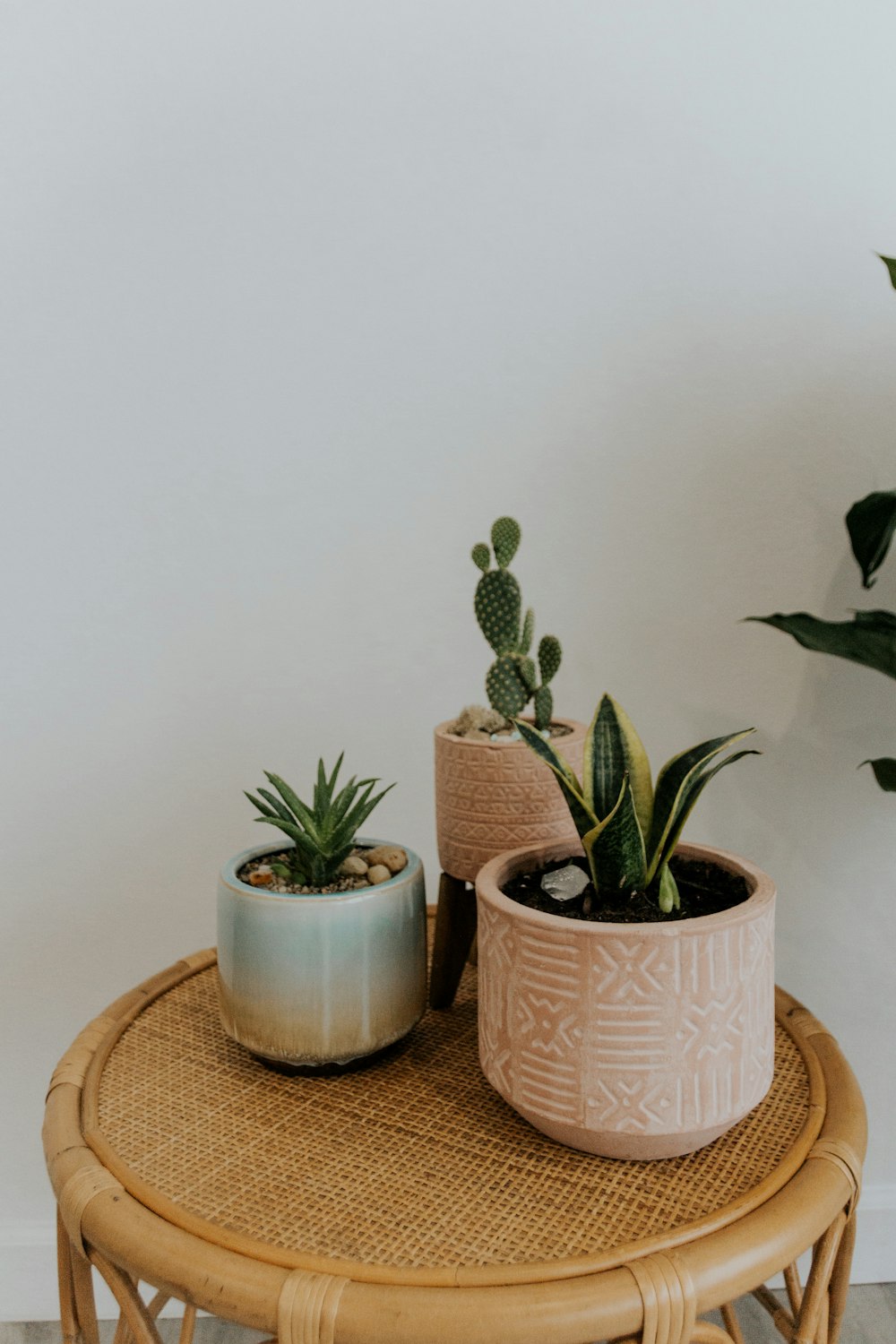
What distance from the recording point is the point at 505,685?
749 millimetres

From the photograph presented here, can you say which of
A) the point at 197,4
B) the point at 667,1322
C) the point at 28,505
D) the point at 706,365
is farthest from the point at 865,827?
the point at 197,4

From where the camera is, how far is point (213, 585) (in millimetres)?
1144

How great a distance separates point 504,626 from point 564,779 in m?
0.15

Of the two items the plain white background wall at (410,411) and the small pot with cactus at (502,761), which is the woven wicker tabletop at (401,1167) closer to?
the small pot with cactus at (502,761)

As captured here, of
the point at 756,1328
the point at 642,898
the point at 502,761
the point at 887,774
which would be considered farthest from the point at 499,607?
the point at 756,1328

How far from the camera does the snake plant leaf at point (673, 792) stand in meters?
0.63

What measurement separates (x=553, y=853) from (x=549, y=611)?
1.56ft

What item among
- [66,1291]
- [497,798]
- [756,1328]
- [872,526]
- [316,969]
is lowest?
[756,1328]

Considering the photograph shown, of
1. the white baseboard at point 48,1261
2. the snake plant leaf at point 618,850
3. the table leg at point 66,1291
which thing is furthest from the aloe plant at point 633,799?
the white baseboard at point 48,1261

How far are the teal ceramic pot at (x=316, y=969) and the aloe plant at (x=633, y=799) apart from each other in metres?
0.16

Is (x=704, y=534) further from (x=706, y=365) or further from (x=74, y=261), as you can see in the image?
(x=74, y=261)

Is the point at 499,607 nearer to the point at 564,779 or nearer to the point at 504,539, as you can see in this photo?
the point at 504,539

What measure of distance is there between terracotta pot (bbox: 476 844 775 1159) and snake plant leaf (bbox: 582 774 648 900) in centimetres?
6

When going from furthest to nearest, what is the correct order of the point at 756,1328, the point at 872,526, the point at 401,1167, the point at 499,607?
1. the point at 756,1328
2. the point at 872,526
3. the point at 499,607
4. the point at 401,1167
